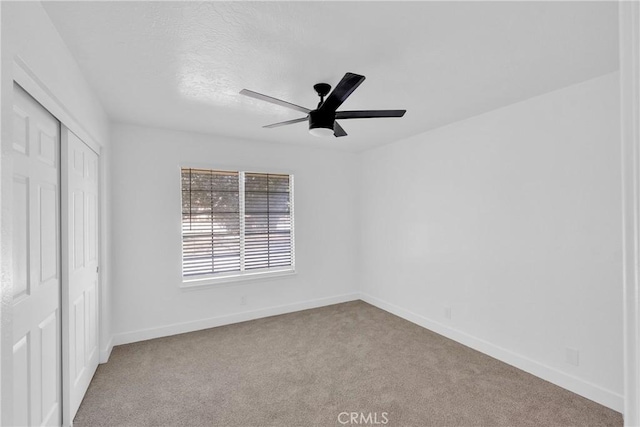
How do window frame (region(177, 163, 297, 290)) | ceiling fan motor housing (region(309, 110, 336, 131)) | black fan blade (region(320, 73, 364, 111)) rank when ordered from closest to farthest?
black fan blade (region(320, 73, 364, 111)) < ceiling fan motor housing (region(309, 110, 336, 131)) < window frame (region(177, 163, 297, 290))

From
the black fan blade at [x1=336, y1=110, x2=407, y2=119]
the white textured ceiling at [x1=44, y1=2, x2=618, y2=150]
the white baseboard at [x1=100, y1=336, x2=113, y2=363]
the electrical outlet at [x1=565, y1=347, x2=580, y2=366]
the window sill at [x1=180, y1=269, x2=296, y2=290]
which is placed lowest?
the white baseboard at [x1=100, y1=336, x2=113, y2=363]

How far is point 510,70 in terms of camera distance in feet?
7.55

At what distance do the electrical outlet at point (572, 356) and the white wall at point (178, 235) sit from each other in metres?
2.92

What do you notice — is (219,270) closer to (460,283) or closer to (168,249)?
(168,249)

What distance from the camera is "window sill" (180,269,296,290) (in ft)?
12.7

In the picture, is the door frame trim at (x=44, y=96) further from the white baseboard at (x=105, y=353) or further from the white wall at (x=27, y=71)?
the white baseboard at (x=105, y=353)

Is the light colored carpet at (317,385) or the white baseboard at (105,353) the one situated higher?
the white baseboard at (105,353)

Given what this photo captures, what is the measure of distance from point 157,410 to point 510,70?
3.60 m

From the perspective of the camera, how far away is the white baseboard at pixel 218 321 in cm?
356

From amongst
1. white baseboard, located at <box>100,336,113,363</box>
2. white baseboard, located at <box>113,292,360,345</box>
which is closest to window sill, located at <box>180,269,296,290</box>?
white baseboard, located at <box>113,292,360,345</box>

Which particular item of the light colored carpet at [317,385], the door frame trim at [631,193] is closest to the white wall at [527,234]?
the light colored carpet at [317,385]

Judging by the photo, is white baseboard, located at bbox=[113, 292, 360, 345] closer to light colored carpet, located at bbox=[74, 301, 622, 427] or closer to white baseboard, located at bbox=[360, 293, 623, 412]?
light colored carpet, located at bbox=[74, 301, 622, 427]

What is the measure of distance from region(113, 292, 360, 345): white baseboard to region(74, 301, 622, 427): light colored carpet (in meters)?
0.12

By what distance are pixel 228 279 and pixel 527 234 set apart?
335 centimetres
